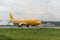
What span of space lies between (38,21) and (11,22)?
67.2 feet

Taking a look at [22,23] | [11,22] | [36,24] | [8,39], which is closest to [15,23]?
[11,22]

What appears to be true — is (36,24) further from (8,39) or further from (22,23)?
(8,39)

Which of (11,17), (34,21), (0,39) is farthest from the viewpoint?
(11,17)

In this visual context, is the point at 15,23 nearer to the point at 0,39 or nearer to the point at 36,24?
the point at 36,24

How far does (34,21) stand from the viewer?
218 feet

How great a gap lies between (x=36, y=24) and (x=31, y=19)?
331 cm

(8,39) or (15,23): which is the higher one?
(8,39)

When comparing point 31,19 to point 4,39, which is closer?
point 4,39

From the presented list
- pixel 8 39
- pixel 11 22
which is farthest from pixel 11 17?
pixel 8 39

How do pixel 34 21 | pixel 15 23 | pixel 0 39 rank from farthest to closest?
1. pixel 15 23
2. pixel 34 21
3. pixel 0 39

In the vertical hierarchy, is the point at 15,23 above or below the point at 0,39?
below

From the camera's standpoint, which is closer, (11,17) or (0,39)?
(0,39)

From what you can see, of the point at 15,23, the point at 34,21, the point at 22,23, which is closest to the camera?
the point at 34,21

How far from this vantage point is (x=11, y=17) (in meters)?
88.6
